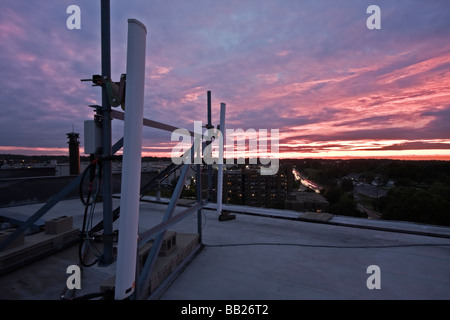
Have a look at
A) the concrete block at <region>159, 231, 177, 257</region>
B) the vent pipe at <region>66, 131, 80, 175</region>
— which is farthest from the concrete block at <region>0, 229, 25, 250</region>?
the vent pipe at <region>66, 131, 80, 175</region>

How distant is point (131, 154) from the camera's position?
2336 millimetres

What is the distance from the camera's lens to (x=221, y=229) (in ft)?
25.1

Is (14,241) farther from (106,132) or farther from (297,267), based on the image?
(297,267)

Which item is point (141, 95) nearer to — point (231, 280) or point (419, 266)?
point (231, 280)

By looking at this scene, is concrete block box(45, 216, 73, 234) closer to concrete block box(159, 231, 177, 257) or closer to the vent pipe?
concrete block box(159, 231, 177, 257)

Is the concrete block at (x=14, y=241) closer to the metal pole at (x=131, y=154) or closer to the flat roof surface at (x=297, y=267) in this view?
the flat roof surface at (x=297, y=267)

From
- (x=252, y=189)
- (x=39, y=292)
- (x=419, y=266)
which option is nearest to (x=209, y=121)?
(x=39, y=292)

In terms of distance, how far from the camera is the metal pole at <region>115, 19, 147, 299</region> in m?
2.32

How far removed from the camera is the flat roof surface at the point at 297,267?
3.96 metres

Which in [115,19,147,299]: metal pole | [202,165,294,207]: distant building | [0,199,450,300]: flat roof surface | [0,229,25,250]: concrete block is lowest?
[202,165,294,207]: distant building

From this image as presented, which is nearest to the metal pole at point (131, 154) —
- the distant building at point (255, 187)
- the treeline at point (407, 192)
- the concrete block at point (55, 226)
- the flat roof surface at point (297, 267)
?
the flat roof surface at point (297, 267)

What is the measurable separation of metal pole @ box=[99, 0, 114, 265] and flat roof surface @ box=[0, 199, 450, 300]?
63.2 inches

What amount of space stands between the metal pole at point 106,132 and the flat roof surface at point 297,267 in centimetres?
161
